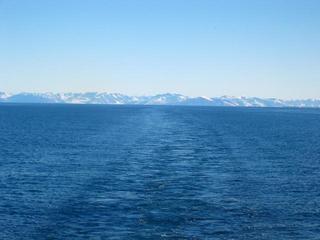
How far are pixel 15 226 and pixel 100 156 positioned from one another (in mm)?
43109

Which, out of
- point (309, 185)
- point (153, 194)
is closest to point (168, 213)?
point (153, 194)

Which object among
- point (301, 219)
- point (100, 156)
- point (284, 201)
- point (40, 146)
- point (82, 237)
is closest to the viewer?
point (82, 237)

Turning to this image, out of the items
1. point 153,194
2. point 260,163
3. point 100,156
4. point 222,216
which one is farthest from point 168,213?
point 100,156

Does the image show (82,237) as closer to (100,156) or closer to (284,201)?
(284,201)

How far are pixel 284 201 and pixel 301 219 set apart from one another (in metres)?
6.64

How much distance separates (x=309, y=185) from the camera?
185 ft

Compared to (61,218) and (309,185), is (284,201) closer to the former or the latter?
(309,185)

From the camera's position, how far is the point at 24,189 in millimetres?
52094

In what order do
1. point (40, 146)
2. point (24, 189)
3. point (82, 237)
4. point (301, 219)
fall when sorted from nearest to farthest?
point (82, 237)
point (301, 219)
point (24, 189)
point (40, 146)

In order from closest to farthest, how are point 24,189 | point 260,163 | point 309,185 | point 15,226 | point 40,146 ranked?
point 15,226 → point 24,189 → point 309,185 → point 260,163 → point 40,146

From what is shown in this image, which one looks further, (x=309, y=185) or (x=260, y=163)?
(x=260, y=163)

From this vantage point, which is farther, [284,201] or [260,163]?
[260,163]

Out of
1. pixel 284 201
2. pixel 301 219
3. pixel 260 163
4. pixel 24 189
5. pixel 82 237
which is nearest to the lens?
pixel 82 237

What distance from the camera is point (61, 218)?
134 feet
